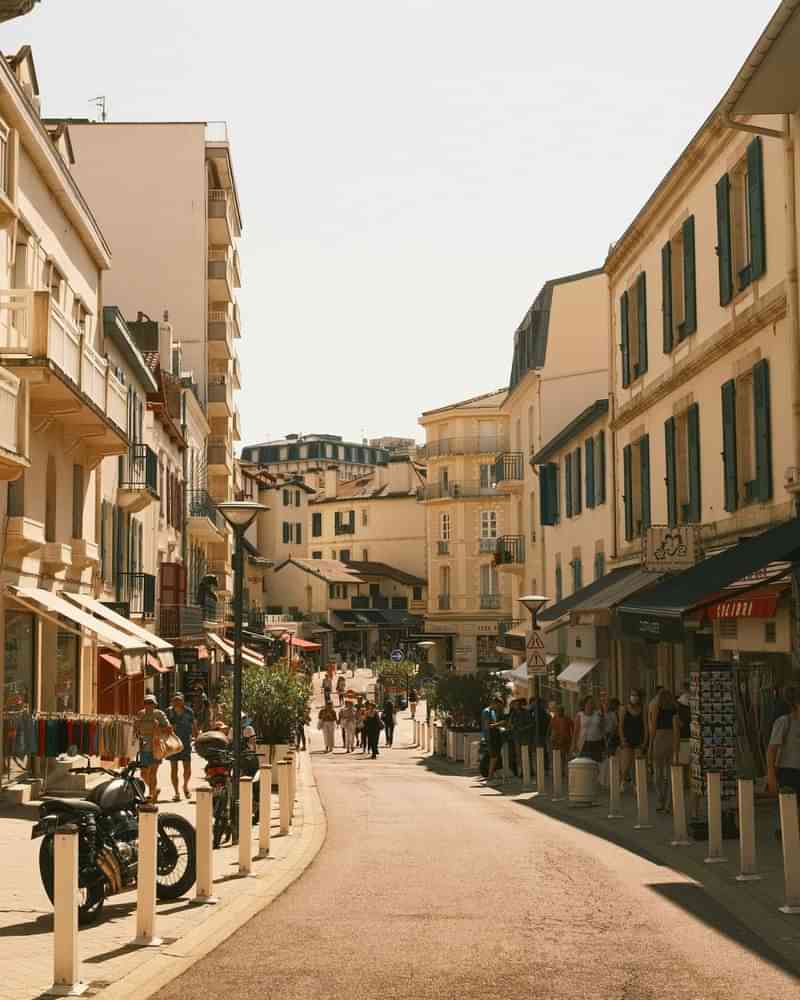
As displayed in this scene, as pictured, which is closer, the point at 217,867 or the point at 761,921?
the point at 761,921

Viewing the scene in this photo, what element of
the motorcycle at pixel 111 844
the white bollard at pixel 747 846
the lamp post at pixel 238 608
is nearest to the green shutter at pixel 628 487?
the lamp post at pixel 238 608

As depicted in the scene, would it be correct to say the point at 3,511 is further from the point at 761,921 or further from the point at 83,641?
the point at 761,921

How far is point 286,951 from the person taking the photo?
9.57m

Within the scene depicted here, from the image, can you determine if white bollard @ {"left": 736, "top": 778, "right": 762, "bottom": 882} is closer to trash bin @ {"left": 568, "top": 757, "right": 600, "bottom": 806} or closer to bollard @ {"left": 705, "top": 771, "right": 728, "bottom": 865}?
bollard @ {"left": 705, "top": 771, "right": 728, "bottom": 865}

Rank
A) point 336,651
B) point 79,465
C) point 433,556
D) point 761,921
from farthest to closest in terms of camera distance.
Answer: point 336,651
point 433,556
point 79,465
point 761,921

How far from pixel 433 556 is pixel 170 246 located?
38.2 m

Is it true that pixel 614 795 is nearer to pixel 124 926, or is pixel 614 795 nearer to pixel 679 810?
pixel 679 810

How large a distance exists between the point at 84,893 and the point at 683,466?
15739 mm

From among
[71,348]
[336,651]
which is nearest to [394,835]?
[71,348]

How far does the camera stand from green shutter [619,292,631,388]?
97.0ft

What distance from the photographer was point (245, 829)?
14.0 metres

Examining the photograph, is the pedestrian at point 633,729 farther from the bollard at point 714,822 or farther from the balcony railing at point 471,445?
the balcony railing at point 471,445

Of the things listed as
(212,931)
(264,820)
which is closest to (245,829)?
(264,820)

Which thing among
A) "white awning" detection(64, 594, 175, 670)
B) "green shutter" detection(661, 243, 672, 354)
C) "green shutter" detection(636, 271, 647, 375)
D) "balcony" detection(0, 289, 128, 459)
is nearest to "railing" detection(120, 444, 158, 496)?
"balcony" detection(0, 289, 128, 459)
